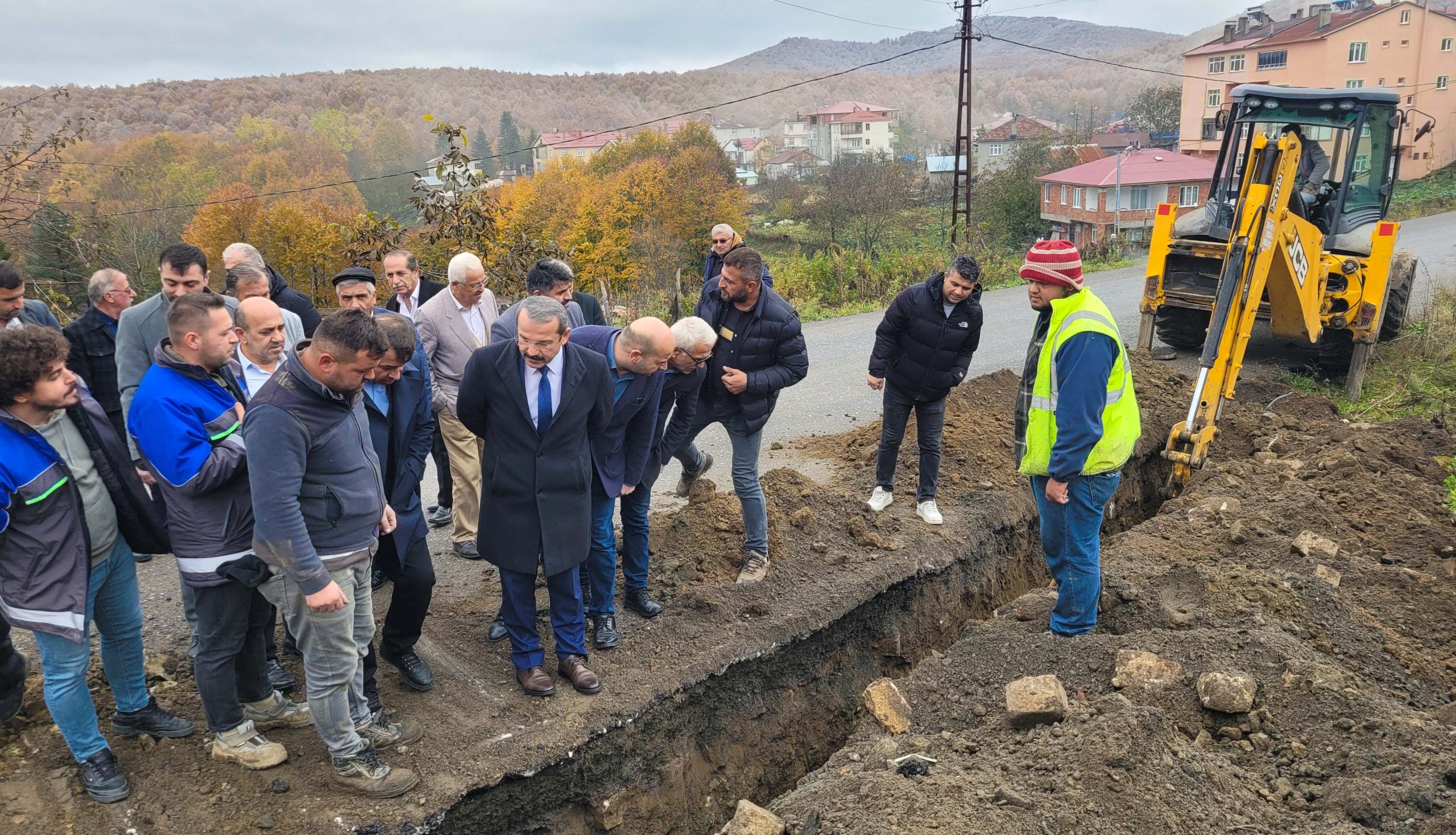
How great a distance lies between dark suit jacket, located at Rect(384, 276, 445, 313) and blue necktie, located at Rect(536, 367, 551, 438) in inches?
78.4

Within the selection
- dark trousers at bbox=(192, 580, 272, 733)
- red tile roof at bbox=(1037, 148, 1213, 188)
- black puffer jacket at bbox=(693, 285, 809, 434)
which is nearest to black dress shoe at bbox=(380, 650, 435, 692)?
dark trousers at bbox=(192, 580, 272, 733)

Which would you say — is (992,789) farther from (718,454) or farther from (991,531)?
(718,454)

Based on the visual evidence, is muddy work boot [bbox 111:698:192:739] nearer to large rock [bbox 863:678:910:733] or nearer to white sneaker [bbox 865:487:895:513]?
large rock [bbox 863:678:910:733]

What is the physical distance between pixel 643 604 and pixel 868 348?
7488mm

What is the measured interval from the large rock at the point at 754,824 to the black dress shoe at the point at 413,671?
5.47 ft

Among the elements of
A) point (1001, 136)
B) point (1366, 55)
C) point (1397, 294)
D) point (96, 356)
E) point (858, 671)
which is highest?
point (1366, 55)

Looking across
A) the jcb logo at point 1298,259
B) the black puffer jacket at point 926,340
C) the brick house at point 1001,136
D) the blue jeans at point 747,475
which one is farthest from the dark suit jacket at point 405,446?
the brick house at point 1001,136

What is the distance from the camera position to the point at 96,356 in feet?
17.0

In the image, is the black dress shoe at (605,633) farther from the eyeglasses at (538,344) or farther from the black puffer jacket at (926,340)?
the black puffer jacket at (926,340)

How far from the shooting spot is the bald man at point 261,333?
3.77 m

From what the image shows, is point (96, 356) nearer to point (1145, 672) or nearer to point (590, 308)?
point (590, 308)

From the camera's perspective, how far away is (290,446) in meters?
3.29

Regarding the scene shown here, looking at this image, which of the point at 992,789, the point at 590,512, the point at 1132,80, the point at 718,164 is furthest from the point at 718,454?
the point at 1132,80

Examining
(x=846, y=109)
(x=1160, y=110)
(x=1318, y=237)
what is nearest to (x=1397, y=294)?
(x=1318, y=237)
